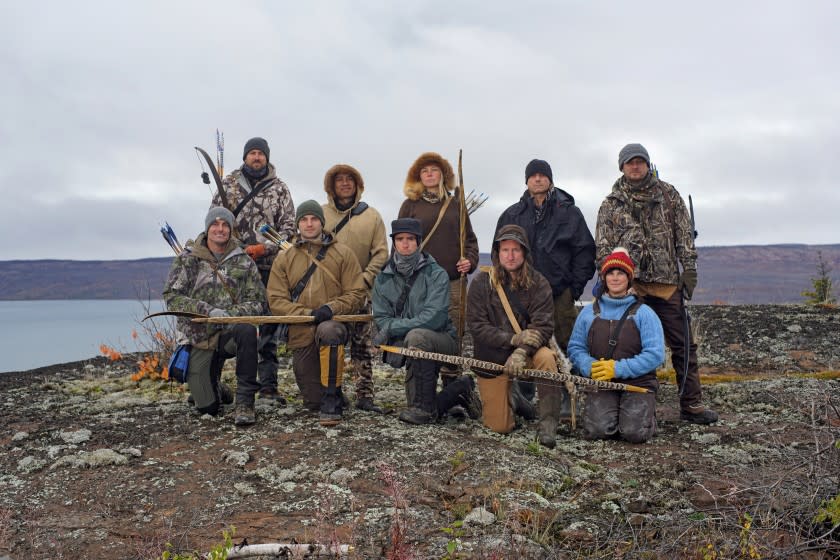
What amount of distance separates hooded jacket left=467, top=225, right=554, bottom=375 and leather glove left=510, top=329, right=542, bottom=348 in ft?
0.22

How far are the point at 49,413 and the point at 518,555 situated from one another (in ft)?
18.3

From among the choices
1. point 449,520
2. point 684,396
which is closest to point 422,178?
point 684,396

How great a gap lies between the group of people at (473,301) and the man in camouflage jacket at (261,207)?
0.25 m

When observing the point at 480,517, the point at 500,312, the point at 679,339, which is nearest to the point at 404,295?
the point at 500,312

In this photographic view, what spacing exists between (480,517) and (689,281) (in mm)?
3462

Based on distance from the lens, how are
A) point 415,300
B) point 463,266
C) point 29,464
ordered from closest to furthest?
1. point 29,464
2. point 415,300
3. point 463,266

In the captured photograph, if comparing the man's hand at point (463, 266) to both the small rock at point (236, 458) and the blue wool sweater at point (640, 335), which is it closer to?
the blue wool sweater at point (640, 335)

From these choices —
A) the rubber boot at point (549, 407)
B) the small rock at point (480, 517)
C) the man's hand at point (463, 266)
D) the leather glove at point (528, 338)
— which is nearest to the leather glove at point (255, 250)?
the man's hand at point (463, 266)

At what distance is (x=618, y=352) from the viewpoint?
5953mm

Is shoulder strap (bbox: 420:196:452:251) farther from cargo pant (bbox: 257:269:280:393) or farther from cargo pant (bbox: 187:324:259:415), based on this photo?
cargo pant (bbox: 187:324:259:415)

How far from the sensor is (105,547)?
377 cm

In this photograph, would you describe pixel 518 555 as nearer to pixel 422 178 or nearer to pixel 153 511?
pixel 153 511

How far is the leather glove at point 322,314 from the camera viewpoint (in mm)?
6285

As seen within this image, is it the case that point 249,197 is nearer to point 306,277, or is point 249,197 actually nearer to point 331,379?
point 306,277
